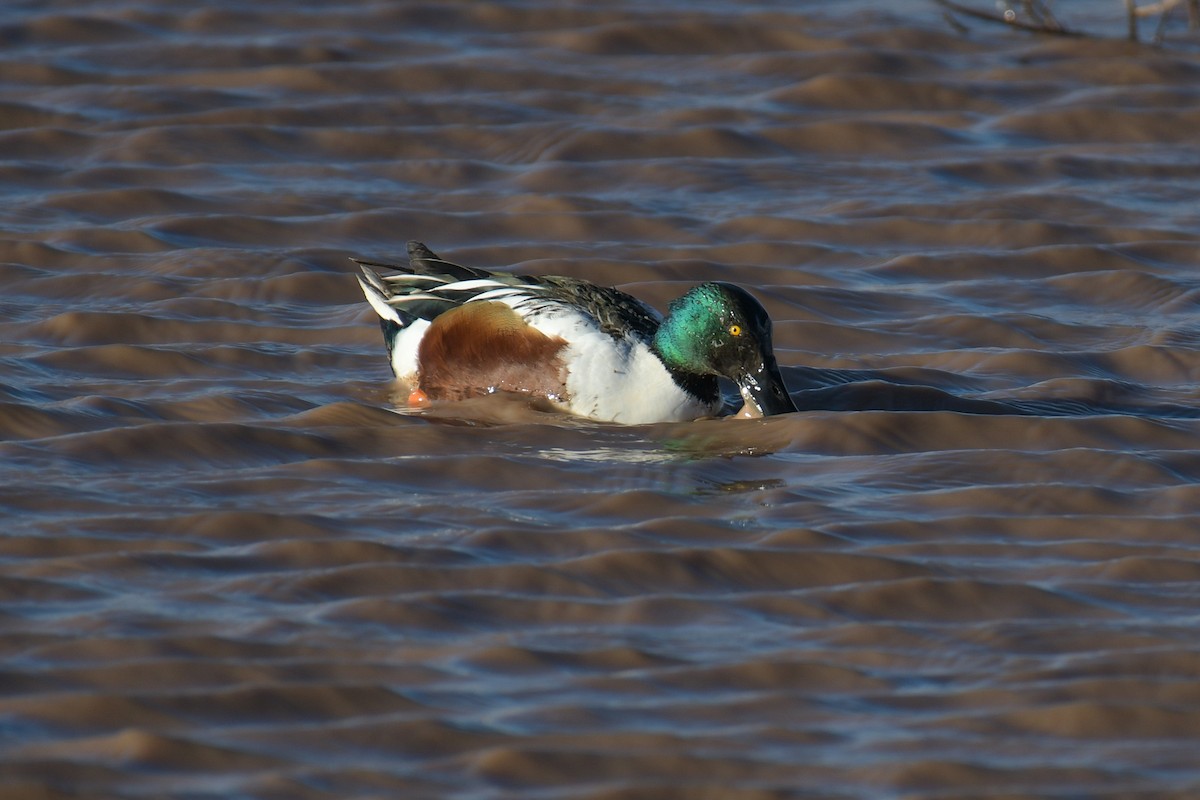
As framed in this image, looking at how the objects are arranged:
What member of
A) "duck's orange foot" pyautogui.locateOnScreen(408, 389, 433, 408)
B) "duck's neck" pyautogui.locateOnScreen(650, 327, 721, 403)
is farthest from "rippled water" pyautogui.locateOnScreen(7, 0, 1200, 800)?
"duck's neck" pyautogui.locateOnScreen(650, 327, 721, 403)

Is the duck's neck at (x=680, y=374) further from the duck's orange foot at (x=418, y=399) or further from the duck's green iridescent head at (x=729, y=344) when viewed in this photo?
the duck's orange foot at (x=418, y=399)

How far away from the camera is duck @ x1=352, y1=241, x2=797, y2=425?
6.88 m

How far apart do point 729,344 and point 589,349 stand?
48cm

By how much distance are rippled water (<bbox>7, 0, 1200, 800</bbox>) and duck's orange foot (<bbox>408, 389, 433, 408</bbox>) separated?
0.29 ft

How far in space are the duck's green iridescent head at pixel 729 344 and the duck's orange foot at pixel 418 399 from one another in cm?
83

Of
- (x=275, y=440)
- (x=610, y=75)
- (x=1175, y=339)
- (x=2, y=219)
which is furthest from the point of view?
(x=610, y=75)

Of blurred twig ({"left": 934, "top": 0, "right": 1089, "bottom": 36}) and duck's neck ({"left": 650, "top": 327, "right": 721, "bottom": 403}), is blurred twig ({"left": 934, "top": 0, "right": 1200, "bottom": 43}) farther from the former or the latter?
duck's neck ({"left": 650, "top": 327, "right": 721, "bottom": 403})

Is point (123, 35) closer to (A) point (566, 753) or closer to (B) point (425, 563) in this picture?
(B) point (425, 563)

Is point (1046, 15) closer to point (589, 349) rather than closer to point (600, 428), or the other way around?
point (589, 349)

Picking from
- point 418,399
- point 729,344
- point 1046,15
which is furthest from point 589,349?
point 1046,15

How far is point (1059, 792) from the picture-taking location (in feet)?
13.9

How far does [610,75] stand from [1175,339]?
383 cm

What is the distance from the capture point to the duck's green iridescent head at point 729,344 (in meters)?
6.85

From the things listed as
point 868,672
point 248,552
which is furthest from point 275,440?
point 868,672
